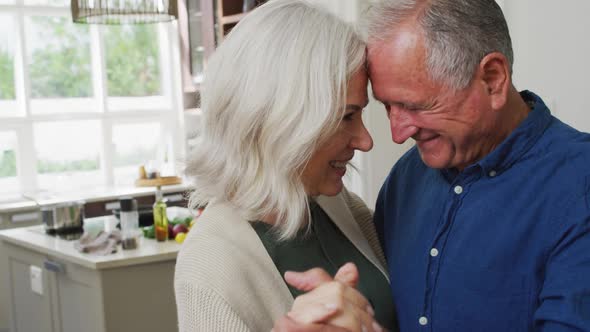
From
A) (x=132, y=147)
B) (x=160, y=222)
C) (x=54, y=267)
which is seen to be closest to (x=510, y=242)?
(x=160, y=222)

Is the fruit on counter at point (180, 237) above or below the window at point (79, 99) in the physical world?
below

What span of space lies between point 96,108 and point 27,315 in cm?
286

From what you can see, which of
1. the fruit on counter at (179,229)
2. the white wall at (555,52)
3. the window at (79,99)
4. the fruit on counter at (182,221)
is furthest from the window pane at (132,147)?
the white wall at (555,52)

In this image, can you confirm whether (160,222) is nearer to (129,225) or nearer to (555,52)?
(129,225)

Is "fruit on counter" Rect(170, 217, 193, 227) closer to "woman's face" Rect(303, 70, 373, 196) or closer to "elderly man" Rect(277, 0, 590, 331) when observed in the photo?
"woman's face" Rect(303, 70, 373, 196)

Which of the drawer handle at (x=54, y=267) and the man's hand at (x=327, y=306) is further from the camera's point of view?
the drawer handle at (x=54, y=267)

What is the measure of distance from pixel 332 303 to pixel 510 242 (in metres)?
0.38

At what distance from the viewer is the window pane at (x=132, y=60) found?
6.71m

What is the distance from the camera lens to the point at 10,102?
6207 mm

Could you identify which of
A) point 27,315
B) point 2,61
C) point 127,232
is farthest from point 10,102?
point 127,232

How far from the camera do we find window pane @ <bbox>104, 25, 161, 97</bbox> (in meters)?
6.71

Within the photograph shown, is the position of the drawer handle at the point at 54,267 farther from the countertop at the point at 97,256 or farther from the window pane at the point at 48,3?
the window pane at the point at 48,3

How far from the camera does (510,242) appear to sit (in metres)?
1.31

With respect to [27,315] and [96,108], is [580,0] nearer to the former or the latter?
[27,315]
